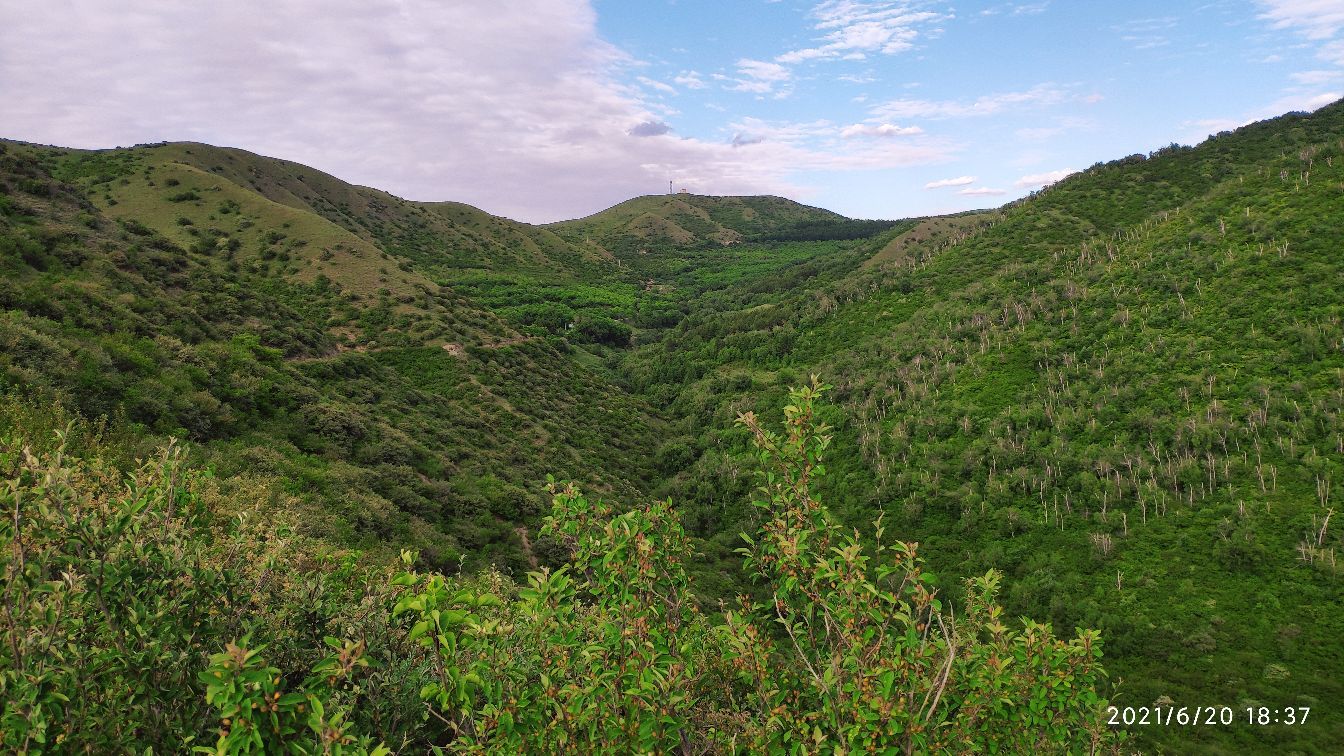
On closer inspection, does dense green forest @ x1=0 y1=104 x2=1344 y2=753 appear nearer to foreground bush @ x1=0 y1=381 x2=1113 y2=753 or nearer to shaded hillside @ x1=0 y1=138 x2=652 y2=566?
foreground bush @ x1=0 y1=381 x2=1113 y2=753

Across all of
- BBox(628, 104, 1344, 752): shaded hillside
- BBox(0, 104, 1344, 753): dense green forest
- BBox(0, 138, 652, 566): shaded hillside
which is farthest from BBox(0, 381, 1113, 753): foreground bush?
BBox(628, 104, 1344, 752): shaded hillside

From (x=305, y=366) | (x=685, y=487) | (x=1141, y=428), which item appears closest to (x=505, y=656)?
(x=305, y=366)

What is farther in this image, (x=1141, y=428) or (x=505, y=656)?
(x=1141, y=428)

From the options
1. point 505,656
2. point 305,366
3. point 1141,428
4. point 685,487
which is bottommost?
point 685,487

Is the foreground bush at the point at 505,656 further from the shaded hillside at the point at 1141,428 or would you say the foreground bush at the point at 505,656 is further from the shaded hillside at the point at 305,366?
the shaded hillside at the point at 1141,428

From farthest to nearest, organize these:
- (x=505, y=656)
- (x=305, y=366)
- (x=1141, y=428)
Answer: (x=305, y=366)
(x=1141, y=428)
(x=505, y=656)

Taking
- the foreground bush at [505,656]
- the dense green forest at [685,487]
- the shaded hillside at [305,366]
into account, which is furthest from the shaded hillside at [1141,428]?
the shaded hillside at [305,366]

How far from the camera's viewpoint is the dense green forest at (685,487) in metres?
4.02

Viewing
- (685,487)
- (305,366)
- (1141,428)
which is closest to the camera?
(1141,428)

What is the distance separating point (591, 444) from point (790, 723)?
41.8 m

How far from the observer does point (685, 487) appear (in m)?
44.5

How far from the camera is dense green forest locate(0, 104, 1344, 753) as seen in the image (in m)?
4.02

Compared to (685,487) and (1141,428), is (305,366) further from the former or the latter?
(1141,428)

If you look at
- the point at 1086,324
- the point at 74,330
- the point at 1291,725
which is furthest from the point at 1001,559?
the point at 74,330
